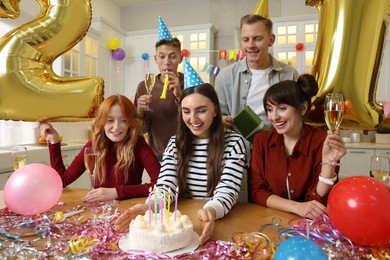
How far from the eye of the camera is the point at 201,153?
55.1 inches

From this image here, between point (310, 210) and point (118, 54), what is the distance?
4224 millimetres

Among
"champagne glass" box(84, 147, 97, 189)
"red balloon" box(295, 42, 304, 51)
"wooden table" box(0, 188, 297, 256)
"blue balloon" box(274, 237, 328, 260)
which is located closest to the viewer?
"blue balloon" box(274, 237, 328, 260)

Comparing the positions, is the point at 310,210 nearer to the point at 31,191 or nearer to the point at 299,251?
the point at 299,251

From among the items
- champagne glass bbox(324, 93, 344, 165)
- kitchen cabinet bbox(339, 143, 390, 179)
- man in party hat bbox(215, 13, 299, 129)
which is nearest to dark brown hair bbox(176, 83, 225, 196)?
man in party hat bbox(215, 13, 299, 129)

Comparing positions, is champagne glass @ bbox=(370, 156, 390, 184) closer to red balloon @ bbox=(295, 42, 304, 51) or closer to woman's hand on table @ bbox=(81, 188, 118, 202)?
woman's hand on table @ bbox=(81, 188, 118, 202)

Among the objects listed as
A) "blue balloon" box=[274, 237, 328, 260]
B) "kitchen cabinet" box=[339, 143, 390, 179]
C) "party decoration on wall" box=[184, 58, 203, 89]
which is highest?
"party decoration on wall" box=[184, 58, 203, 89]

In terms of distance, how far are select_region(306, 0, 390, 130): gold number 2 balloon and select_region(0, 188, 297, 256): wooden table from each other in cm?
43

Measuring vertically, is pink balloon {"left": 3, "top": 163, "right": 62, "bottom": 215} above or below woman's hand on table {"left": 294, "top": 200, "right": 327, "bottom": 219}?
above

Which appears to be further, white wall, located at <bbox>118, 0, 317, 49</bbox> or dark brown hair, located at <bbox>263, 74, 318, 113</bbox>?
white wall, located at <bbox>118, 0, 317, 49</bbox>

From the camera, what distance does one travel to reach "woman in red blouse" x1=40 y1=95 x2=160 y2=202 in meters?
1.50

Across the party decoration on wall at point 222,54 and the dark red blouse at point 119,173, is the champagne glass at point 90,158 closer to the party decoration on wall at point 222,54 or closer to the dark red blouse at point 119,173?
the dark red blouse at point 119,173

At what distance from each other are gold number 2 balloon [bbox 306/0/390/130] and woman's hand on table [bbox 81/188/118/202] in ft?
2.95

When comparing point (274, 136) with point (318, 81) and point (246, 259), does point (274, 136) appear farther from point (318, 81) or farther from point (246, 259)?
point (246, 259)

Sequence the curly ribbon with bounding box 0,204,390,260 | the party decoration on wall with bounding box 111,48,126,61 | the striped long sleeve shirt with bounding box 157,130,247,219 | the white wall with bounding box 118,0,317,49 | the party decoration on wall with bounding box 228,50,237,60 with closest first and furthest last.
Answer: the curly ribbon with bounding box 0,204,390,260 → the striped long sleeve shirt with bounding box 157,130,247,219 → the party decoration on wall with bounding box 228,50,237,60 → the white wall with bounding box 118,0,317,49 → the party decoration on wall with bounding box 111,48,126,61
